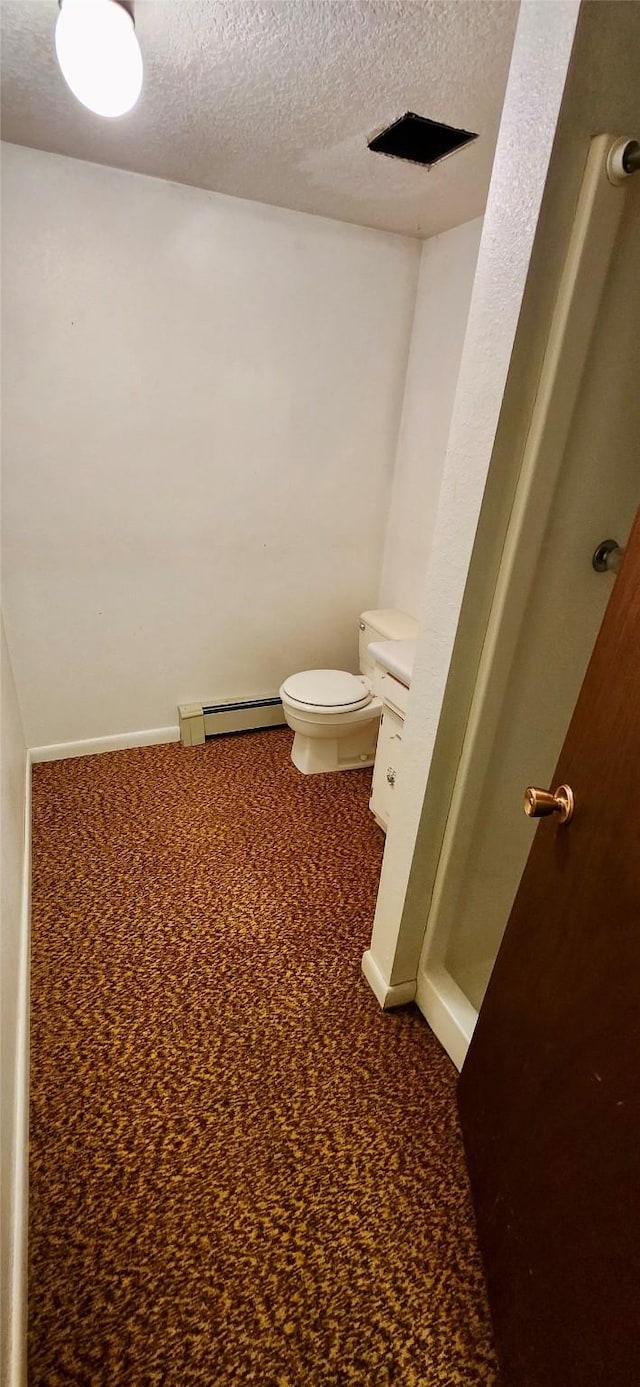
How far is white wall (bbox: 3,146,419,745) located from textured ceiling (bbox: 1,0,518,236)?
7.8 inches

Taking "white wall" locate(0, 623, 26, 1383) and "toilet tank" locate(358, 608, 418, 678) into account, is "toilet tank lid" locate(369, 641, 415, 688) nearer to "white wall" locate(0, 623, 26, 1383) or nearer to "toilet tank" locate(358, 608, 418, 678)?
"toilet tank" locate(358, 608, 418, 678)

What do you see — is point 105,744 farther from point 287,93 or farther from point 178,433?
point 287,93

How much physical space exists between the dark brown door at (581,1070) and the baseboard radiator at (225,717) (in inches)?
75.2

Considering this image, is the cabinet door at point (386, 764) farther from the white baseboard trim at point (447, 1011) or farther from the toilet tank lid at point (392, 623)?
the white baseboard trim at point (447, 1011)

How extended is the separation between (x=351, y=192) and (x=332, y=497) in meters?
1.03

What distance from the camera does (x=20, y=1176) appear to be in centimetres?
110

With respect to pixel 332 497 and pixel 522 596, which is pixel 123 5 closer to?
pixel 522 596

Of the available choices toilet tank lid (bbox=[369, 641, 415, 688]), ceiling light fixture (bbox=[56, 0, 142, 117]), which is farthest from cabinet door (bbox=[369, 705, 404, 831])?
ceiling light fixture (bbox=[56, 0, 142, 117])

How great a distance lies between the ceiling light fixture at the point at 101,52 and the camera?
1089 millimetres

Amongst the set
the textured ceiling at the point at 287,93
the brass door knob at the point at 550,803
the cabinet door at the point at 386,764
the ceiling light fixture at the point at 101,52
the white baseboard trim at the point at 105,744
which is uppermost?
the textured ceiling at the point at 287,93

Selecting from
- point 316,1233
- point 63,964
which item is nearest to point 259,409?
point 63,964

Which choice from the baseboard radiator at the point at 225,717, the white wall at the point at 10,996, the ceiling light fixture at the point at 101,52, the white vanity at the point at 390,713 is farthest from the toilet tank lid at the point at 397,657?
the ceiling light fixture at the point at 101,52

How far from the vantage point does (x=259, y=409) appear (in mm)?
2303

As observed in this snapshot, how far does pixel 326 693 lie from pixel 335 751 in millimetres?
319
